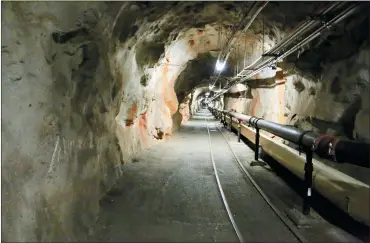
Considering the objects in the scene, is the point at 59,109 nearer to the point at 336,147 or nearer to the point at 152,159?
the point at 336,147

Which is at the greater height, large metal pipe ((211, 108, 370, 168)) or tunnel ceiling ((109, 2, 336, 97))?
tunnel ceiling ((109, 2, 336, 97))

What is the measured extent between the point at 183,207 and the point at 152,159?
15.1 feet

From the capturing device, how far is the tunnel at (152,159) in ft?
11.3

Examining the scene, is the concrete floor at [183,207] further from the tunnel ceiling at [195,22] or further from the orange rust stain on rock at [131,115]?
the tunnel ceiling at [195,22]

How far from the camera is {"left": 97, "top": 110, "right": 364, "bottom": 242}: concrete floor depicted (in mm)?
4590

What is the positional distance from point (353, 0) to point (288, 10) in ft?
11.3

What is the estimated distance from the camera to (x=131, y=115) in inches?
404

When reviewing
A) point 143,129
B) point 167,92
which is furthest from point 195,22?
point 167,92

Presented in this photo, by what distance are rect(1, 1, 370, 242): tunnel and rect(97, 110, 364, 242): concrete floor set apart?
33 mm

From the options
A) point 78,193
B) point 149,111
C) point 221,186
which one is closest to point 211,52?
point 149,111

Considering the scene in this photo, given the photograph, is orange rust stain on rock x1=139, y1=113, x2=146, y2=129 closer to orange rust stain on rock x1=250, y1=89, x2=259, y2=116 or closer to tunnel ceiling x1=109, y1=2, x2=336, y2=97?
tunnel ceiling x1=109, y1=2, x2=336, y2=97

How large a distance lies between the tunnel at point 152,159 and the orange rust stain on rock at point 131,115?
0.24 ft

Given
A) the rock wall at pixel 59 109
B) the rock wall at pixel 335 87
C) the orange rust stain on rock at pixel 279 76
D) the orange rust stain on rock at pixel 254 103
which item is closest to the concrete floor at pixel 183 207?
the rock wall at pixel 59 109

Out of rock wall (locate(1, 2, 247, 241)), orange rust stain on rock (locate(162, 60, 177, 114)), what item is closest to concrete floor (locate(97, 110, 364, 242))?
rock wall (locate(1, 2, 247, 241))
